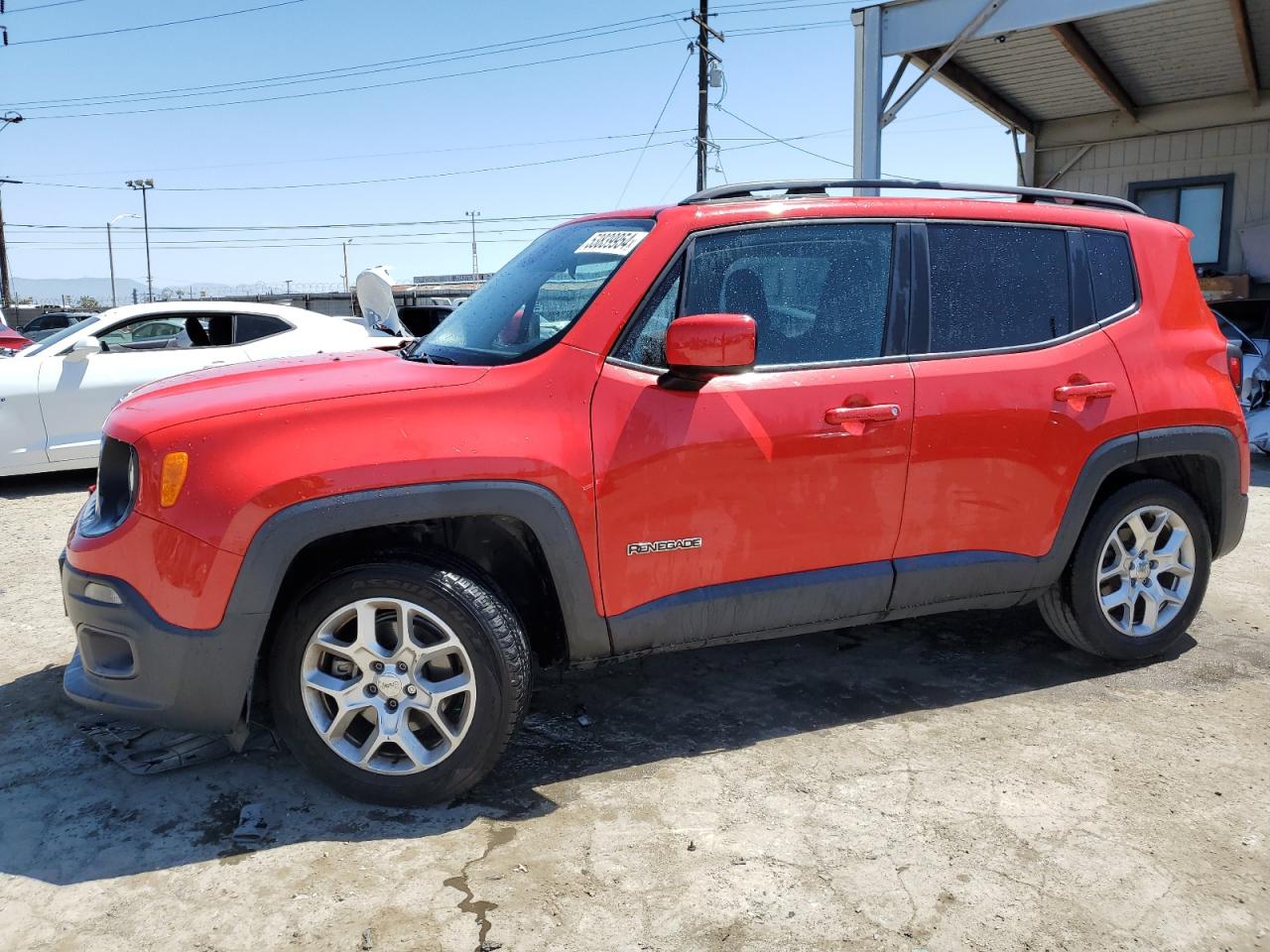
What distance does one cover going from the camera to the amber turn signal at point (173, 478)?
2781 millimetres

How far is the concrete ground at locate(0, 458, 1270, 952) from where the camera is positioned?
8.14ft

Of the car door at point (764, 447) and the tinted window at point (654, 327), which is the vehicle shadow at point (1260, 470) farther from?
the tinted window at point (654, 327)

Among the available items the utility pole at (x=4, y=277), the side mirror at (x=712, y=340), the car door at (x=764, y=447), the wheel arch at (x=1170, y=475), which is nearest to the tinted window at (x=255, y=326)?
the car door at (x=764, y=447)

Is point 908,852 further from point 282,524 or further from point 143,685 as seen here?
point 143,685

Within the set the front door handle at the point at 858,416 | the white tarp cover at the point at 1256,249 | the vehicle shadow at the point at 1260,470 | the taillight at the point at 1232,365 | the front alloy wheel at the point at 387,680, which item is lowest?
the vehicle shadow at the point at 1260,470

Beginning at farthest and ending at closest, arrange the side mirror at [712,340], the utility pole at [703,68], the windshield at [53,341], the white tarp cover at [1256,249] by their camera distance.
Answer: the utility pole at [703,68]
the white tarp cover at [1256,249]
the windshield at [53,341]
the side mirror at [712,340]

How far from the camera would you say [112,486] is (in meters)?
3.07

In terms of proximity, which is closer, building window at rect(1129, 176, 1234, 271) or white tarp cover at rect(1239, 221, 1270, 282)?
white tarp cover at rect(1239, 221, 1270, 282)

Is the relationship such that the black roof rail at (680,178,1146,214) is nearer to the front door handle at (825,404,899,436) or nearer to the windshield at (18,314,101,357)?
the front door handle at (825,404,899,436)

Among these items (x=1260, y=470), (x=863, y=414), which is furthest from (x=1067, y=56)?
(x=863, y=414)

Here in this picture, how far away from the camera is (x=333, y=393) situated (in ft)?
9.64

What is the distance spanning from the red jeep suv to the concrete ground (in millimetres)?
307

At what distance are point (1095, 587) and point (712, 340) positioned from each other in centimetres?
207

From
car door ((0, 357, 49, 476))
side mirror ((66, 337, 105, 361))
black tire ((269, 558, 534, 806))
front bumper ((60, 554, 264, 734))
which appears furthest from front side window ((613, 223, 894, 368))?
car door ((0, 357, 49, 476))
